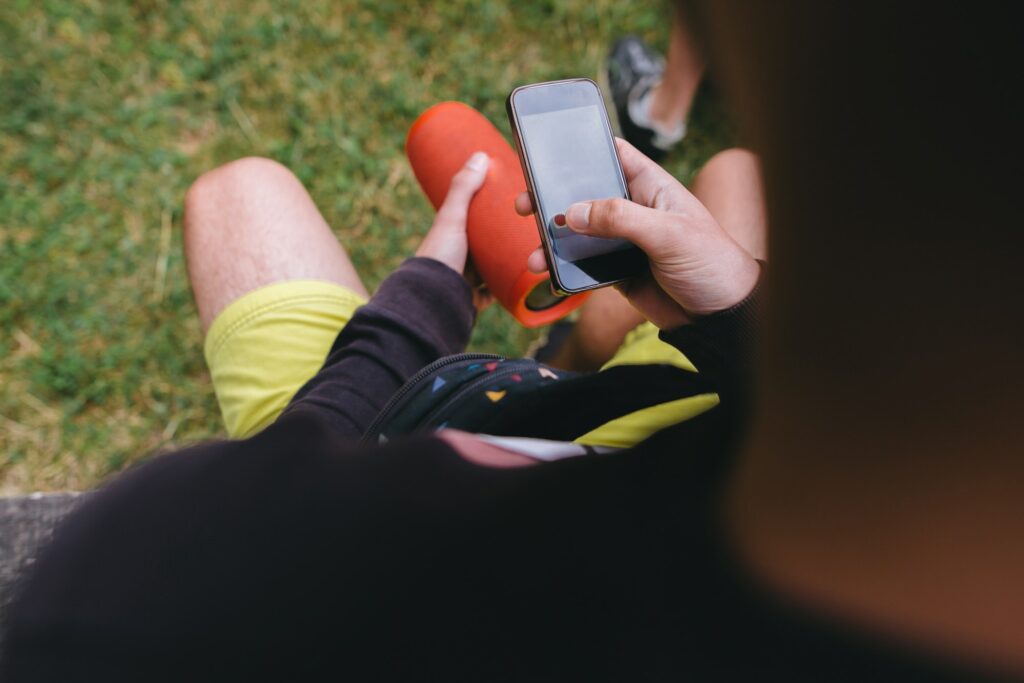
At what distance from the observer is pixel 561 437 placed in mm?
829

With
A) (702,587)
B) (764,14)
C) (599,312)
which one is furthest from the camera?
(599,312)

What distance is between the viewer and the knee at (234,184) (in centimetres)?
123

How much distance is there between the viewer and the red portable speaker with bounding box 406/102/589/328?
104 cm

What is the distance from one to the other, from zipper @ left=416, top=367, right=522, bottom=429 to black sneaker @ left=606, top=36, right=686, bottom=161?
1.13m

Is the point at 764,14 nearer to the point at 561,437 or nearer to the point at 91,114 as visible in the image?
the point at 561,437

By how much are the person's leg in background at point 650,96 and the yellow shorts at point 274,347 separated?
87 centimetres

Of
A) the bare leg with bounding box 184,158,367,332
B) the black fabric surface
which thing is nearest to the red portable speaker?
the bare leg with bounding box 184,158,367,332

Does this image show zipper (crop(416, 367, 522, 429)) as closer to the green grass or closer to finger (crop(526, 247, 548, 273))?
finger (crop(526, 247, 548, 273))

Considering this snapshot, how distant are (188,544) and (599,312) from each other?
0.90 m

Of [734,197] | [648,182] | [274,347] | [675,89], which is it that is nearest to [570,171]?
[648,182]

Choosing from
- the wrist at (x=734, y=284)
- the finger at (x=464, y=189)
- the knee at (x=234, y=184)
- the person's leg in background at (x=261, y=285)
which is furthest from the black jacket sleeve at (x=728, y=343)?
the knee at (x=234, y=184)

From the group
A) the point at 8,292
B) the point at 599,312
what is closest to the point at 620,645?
the point at 599,312

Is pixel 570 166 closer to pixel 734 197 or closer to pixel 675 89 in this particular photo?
pixel 734 197

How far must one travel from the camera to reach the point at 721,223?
45.8 inches
